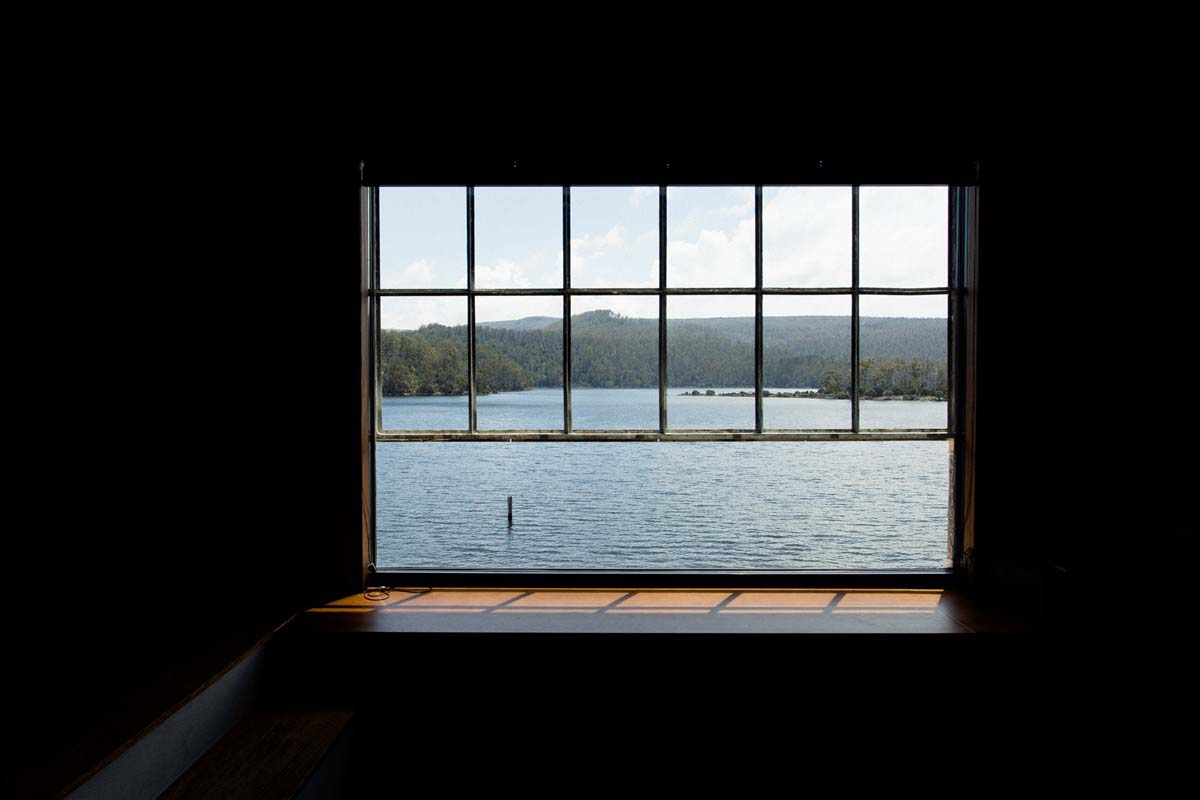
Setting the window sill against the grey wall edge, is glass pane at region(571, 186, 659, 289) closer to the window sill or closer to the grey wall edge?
the window sill

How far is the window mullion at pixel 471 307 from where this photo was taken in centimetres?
326

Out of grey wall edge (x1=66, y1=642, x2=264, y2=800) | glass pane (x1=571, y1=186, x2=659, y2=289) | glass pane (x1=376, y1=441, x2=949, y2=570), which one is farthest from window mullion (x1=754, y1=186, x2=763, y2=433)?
glass pane (x1=376, y1=441, x2=949, y2=570)

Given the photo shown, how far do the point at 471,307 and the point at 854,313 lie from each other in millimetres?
2002

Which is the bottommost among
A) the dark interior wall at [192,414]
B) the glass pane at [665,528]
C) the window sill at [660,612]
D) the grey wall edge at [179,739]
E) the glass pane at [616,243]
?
the glass pane at [665,528]

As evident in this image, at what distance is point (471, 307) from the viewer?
10.7ft

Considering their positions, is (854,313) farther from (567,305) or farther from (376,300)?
(376,300)

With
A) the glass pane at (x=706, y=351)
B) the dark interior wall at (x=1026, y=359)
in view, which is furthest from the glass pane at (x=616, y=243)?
the dark interior wall at (x=1026, y=359)

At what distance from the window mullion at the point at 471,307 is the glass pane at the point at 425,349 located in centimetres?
3

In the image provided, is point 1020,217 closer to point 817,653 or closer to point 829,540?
point 817,653

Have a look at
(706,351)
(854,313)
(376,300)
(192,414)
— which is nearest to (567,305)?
(376,300)

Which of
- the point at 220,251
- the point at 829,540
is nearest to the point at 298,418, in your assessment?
the point at 220,251

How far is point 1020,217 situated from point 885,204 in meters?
0.92

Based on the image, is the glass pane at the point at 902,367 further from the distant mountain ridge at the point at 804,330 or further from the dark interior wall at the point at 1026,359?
the dark interior wall at the point at 1026,359
